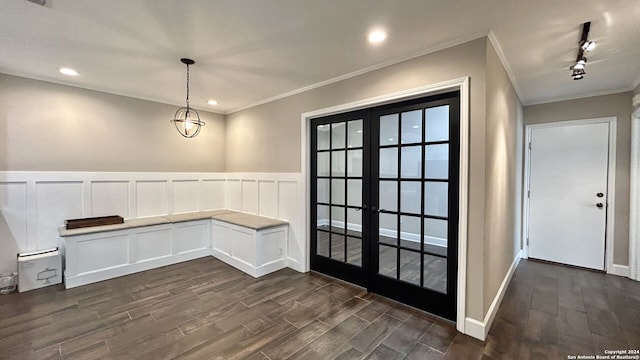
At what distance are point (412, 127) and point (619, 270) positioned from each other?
3.86 metres

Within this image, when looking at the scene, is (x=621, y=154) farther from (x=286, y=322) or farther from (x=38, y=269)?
(x=38, y=269)

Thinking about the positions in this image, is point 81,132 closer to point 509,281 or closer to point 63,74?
point 63,74

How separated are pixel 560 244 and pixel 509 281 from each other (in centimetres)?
154

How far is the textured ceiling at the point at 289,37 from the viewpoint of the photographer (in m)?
1.93

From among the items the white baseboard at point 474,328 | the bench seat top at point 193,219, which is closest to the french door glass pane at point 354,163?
the bench seat top at point 193,219

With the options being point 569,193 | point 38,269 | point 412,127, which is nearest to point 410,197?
point 412,127

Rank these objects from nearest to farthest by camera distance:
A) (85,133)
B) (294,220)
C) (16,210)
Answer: (16,210)
(85,133)
(294,220)

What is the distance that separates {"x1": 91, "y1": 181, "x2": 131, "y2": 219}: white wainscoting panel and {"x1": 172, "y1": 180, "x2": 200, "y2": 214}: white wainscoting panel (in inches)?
27.3

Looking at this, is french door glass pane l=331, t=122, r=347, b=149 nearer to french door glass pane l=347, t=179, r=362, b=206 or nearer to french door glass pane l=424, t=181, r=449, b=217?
french door glass pane l=347, t=179, r=362, b=206

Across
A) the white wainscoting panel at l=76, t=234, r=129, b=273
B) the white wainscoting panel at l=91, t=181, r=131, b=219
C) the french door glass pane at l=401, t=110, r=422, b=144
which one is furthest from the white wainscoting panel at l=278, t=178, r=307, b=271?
the white wainscoting panel at l=91, t=181, r=131, b=219

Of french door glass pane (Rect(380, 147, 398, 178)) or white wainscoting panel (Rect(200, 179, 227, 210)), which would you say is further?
white wainscoting panel (Rect(200, 179, 227, 210))

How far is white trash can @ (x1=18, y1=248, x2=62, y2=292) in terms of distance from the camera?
3.08 meters

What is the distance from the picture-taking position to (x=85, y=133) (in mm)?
3781

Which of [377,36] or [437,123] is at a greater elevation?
[377,36]
